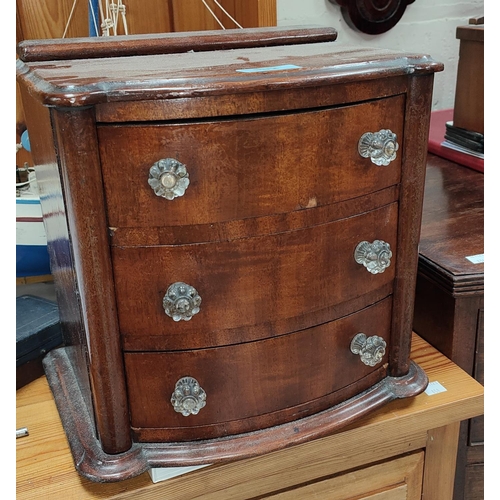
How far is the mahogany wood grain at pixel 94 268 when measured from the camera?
26.6 inches

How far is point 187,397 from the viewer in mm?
803

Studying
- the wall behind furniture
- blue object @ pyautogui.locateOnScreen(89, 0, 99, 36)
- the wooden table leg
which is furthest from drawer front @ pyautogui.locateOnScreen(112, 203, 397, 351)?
the wall behind furniture

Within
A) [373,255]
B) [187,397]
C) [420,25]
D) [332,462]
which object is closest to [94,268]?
[187,397]

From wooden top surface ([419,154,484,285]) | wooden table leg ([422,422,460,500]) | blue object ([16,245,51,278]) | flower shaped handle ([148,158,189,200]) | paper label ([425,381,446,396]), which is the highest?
flower shaped handle ([148,158,189,200])

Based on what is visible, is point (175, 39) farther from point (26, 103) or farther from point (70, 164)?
point (70, 164)

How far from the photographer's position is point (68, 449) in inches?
35.5

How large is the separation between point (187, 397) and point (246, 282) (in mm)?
165

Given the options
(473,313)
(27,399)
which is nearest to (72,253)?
(27,399)

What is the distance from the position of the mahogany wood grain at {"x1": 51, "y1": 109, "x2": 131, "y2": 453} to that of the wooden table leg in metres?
0.51

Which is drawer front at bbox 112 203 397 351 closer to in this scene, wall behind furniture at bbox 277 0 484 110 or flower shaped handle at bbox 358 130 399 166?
flower shaped handle at bbox 358 130 399 166

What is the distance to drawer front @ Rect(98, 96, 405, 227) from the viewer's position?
0.70 metres

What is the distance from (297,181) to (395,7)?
96cm

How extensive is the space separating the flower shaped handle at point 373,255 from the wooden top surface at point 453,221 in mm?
220

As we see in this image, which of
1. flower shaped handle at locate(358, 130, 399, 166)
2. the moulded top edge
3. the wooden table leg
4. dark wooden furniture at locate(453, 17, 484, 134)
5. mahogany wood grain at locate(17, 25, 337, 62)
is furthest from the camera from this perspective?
dark wooden furniture at locate(453, 17, 484, 134)
